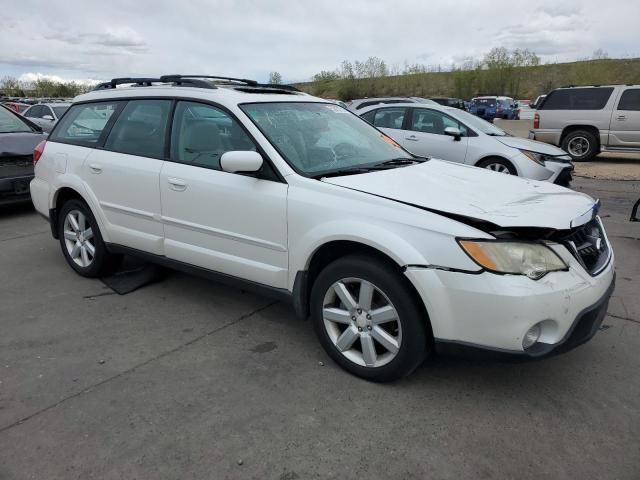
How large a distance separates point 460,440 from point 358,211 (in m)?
1.29

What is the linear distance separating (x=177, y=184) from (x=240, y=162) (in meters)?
0.82

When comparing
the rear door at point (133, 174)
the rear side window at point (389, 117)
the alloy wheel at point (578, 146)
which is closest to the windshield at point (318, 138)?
the rear door at point (133, 174)

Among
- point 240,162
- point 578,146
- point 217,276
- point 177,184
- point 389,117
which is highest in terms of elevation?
point 240,162

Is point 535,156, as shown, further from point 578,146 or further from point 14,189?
point 14,189

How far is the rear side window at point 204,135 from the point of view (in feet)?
11.8

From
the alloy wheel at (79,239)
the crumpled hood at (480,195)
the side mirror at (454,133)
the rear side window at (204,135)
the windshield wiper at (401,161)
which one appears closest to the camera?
the crumpled hood at (480,195)

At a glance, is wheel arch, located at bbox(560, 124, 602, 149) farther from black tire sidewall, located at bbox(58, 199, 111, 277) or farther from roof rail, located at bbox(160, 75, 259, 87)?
black tire sidewall, located at bbox(58, 199, 111, 277)

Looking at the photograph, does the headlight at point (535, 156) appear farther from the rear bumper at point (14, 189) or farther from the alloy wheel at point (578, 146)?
the rear bumper at point (14, 189)

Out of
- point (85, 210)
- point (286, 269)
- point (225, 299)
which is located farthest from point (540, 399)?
point (85, 210)

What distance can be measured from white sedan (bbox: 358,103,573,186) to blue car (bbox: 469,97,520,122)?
26.0 metres

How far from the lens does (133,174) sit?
4.09 m

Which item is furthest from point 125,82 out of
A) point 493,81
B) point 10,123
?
point 493,81

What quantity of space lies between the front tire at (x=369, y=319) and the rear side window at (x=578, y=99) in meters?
12.4

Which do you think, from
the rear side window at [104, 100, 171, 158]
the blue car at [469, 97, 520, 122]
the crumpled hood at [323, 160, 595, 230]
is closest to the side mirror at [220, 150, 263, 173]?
the crumpled hood at [323, 160, 595, 230]
